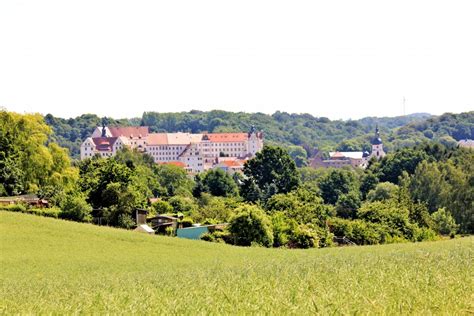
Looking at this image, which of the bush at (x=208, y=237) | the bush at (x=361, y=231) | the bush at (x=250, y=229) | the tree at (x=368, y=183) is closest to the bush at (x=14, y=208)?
the bush at (x=208, y=237)

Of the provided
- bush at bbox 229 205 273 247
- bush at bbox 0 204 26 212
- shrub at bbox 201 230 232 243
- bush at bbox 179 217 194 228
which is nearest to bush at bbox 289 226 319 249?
bush at bbox 229 205 273 247

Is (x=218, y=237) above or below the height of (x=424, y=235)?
above

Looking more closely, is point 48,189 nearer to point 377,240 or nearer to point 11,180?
point 11,180

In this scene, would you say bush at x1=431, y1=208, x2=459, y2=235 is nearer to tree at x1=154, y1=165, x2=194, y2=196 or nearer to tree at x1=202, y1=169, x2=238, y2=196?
tree at x1=202, y1=169, x2=238, y2=196

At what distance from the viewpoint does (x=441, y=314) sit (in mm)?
10664

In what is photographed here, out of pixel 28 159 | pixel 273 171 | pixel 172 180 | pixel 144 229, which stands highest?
pixel 28 159

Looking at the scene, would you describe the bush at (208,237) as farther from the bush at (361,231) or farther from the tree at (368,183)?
the tree at (368,183)

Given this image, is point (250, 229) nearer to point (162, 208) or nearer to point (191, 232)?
point (191, 232)

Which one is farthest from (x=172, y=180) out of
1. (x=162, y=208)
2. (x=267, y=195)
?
(x=162, y=208)

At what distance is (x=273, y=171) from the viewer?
11512cm

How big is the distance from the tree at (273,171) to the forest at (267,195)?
15cm

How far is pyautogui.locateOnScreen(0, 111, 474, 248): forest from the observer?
2495 inches

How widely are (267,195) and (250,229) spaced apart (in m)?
50.8

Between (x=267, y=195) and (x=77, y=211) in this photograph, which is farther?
(x=267, y=195)
